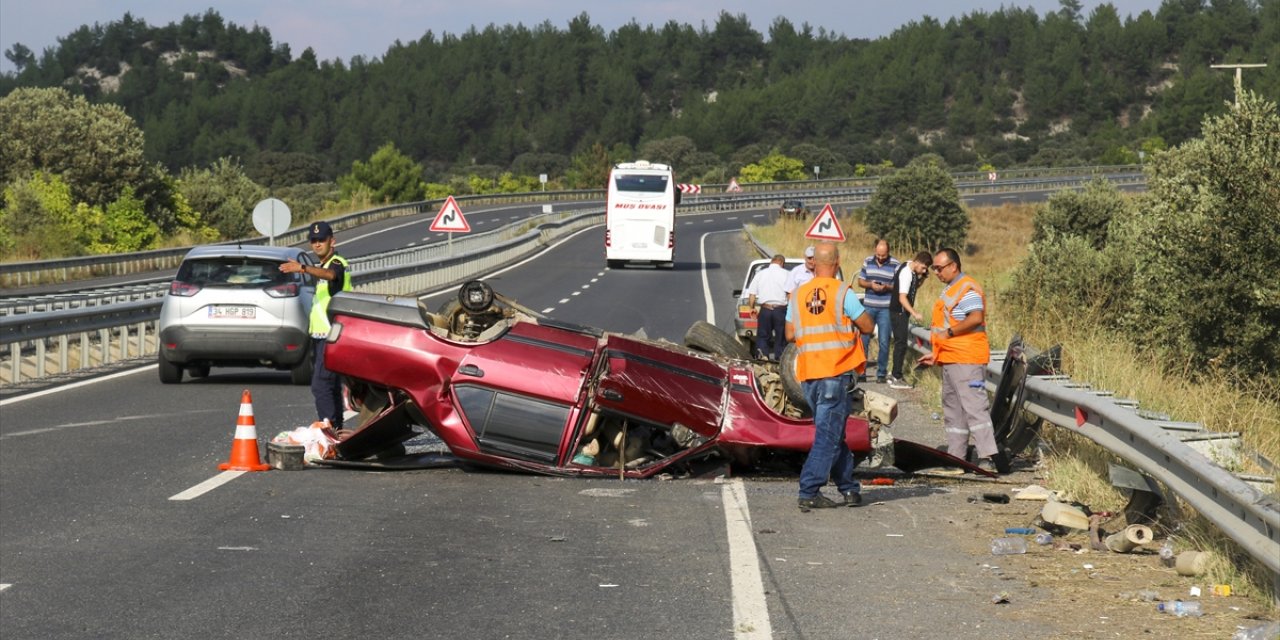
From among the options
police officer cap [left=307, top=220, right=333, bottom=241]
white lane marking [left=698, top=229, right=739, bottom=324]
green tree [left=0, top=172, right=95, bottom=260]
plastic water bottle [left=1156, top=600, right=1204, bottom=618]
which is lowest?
white lane marking [left=698, top=229, right=739, bottom=324]

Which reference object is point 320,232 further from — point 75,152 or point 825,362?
point 75,152

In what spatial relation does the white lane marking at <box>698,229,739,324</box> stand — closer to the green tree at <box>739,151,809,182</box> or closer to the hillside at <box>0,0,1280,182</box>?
the green tree at <box>739,151,809,182</box>

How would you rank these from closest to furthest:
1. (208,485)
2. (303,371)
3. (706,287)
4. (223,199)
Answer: (208,485), (303,371), (706,287), (223,199)

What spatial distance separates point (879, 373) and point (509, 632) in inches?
544

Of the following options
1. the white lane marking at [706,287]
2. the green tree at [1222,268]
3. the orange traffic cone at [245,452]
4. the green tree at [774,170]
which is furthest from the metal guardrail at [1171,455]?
the green tree at [774,170]

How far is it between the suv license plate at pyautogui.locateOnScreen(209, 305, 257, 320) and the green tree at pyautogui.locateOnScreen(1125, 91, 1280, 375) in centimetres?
1204

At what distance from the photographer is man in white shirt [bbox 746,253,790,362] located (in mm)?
21203

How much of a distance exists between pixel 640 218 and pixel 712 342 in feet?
136

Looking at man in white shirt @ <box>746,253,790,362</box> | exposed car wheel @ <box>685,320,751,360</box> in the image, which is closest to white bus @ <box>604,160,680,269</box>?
man in white shirt @ <box>746,253,790,362</box>

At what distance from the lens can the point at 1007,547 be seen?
30.0ft

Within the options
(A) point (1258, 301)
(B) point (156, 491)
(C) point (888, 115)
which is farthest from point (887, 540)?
(C) point (888, 115)

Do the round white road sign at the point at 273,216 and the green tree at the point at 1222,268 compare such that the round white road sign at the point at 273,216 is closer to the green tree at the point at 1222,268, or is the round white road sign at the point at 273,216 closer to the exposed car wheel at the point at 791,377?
the green tree at the point at 1222,268

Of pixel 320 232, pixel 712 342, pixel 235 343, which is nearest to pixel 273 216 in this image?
pixel 235 343

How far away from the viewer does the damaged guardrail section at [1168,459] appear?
23.0 feet
